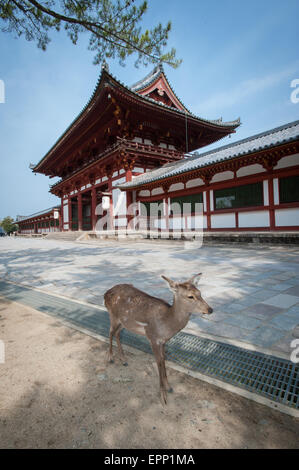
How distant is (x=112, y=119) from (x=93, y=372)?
16.6m

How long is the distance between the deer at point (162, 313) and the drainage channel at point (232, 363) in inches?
18.5

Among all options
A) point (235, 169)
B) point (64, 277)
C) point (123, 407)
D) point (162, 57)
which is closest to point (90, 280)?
point (64, 277)

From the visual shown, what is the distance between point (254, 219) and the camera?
1052 cm

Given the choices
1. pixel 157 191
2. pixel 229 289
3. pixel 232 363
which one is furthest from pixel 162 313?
pixel 157 191

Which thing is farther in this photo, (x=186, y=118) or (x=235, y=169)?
(x=186, y=118)

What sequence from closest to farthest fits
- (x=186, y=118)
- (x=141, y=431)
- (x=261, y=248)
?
(x=141, y=431), (x=261, y=248), (x=186, y=118)

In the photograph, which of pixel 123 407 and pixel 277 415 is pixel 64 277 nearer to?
pixel 123 407

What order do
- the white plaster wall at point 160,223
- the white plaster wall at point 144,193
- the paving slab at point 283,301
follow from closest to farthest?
the paving slab at point 283,301, the white plaster wall at point 160,223, the white plaster wall at point 144,193

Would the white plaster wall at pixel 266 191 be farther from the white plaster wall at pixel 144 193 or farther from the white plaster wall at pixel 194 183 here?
the white plaster wall at pixel 144 193

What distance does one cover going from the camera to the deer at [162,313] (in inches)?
65.0

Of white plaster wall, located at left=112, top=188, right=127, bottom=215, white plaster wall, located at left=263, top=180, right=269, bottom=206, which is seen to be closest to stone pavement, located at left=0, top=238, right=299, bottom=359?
white plaster wall, located at left=263, top=180, right=269, bottom=206

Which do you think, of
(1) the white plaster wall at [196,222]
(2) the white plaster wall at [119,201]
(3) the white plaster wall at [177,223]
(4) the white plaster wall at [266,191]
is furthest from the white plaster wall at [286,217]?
(2) the white plaster wall at [119,201]
